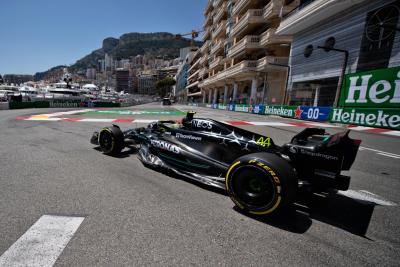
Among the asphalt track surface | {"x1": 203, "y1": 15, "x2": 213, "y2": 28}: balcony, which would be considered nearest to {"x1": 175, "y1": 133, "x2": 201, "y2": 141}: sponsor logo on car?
the asphalt track surface

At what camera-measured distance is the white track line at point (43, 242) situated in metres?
1.67

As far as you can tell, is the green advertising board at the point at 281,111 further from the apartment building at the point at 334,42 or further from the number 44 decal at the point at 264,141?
the number 44 decal at the point at 264,141

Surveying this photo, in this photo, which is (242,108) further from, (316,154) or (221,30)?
(221,30)

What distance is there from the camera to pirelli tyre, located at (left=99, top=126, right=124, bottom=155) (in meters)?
4.61

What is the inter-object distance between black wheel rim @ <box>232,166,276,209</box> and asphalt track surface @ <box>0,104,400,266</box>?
0.62ft

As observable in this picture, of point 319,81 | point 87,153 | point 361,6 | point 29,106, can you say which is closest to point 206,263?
point 87,153

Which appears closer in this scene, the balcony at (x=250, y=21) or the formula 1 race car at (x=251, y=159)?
the formula 1 race car at (x=251, y=159)

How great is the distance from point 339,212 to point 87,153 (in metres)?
4.72

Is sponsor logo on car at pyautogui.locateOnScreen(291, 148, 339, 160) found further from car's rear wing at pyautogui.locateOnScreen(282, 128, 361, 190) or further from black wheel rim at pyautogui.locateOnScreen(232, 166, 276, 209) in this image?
black wheel rim at pyautogui.locateOnScreen(232, 166, 276, 209)

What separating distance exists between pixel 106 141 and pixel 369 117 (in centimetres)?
1266

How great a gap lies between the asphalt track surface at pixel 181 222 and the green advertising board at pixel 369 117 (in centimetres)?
883

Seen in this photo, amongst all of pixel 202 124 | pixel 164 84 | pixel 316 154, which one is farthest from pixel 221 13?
pixel 164 84

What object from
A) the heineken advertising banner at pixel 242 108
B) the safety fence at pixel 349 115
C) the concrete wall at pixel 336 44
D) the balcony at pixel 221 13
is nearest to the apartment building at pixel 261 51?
the concrete wall at pixel 336 44

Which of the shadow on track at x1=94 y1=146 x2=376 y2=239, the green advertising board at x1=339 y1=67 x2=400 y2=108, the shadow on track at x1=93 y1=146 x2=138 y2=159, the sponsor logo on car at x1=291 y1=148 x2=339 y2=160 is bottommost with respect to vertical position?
the shadow on track at x1=93 y1=146 x2=138 y2=159
